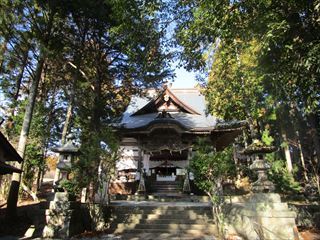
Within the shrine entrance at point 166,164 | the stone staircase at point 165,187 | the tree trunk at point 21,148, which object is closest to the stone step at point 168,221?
the tree trunk at point 21,148

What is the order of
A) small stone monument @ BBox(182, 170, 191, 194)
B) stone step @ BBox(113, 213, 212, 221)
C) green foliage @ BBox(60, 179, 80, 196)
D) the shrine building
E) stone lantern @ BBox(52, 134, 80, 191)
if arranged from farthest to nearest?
the shrine building → small stone monument @ BBox(182, 170, 191, 194) → stone step @ BBox(113, 213, 212, 221) → stone lantern @ BBox(52, 134, 80, 191) → green foliage @ BBox(60, 179, 80, 196)

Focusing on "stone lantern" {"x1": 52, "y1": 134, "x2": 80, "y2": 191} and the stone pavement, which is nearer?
the stone pavement

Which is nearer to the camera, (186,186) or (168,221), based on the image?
(168,221)

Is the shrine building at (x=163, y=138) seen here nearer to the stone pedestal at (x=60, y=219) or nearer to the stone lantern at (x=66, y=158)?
the stone lantern at (x=66, y=158)

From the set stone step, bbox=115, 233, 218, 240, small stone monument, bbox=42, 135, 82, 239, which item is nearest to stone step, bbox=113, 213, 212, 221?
stone step, bbox=115, 233, 218, 240

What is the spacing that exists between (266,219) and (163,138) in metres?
10.3

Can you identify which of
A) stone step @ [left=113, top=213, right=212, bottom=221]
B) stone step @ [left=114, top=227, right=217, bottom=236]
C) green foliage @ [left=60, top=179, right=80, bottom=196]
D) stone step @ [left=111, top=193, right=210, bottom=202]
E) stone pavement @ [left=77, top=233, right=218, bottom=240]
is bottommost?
stone pavement @ [left=77, top=233, right=218, bottom=240]

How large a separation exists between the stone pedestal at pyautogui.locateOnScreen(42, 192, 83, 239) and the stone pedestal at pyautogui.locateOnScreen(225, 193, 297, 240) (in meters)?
5.13

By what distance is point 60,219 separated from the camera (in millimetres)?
8852

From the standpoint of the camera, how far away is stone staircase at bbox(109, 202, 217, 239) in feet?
30.7

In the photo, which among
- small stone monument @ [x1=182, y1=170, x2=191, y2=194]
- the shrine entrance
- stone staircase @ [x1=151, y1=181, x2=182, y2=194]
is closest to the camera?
small stone monument @ [x1=182, y1=170, x2=191, y2=194]

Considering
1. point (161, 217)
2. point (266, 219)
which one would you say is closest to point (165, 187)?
point (161, 217)

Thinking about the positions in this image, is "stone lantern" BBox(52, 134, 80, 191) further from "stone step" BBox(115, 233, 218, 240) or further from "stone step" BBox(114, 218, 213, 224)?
"stone step" BBox(115, 233, 218, 240)

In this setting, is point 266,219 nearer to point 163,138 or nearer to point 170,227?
point 170,227
